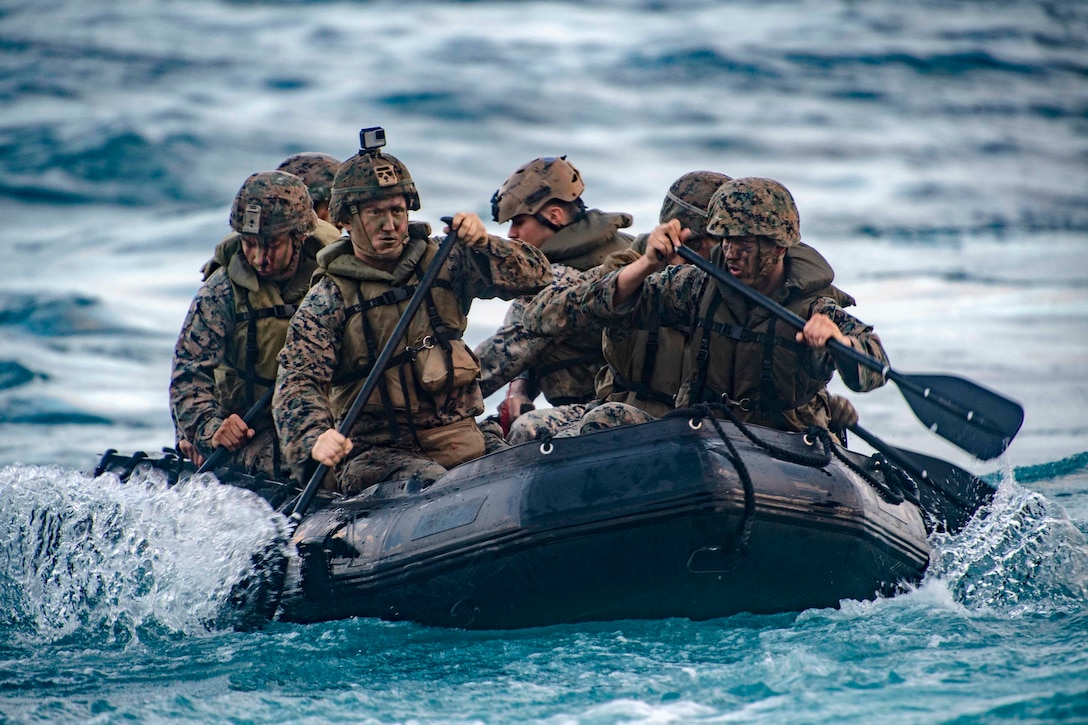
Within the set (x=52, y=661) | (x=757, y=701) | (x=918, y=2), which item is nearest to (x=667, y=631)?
(x=757, y=701)

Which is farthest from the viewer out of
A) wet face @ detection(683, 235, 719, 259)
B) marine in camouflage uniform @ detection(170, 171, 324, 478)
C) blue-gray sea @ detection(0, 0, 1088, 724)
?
marine in camouflage uniform @ detection(170, 171, 324, 478)

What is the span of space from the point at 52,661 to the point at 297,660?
1.11m

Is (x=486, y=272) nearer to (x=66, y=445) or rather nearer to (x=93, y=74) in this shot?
(x=66, y=445)

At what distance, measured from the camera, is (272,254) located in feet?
23.1

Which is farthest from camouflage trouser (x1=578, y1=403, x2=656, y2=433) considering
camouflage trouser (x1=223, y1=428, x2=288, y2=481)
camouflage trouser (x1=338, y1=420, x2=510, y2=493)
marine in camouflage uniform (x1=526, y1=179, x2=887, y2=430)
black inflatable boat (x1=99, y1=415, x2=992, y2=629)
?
camouflage trouser (x1=223, y1=428, x2=288, y2=481)

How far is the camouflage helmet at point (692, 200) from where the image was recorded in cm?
656

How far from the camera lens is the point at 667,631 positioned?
5398 millimetres

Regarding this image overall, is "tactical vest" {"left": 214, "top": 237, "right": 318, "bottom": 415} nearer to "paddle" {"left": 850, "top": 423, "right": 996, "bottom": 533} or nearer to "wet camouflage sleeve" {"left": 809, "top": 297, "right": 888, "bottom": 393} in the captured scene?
"wet camouflage sleeve" {"left": 809, "top": 297, "right": 888, "bottom": 393}

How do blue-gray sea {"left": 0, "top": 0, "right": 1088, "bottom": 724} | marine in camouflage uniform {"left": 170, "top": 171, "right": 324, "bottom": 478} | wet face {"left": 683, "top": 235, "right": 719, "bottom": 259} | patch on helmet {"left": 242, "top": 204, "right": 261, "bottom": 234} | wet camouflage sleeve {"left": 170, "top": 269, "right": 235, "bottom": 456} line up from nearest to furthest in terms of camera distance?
blue-gray sea {"left": 0, "top": 0, "right": 1088, "bottom": 724}
wet face {"left": 683, "top": 235, "right": 719, "bottom": 259}
patch on helmet {"left": 242, "top": 204, "right": 261, "bottom": 234}
marine in camouflage uniform {"left": 170, "top": 171, "right": 324, "bottom": 478}
wet camouflage sleeve {"left": 170, "top": 269, "right": 235, "bottom": 456}

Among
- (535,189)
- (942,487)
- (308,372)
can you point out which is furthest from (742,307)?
(308,372)

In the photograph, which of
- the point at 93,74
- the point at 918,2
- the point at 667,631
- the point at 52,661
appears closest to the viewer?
the point at 667,631

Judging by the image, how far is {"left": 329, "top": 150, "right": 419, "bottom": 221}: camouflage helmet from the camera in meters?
6.07

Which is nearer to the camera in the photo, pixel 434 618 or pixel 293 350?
pixel 434 618

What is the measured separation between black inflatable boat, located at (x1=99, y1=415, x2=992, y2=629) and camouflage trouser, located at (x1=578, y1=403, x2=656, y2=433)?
38 cm
